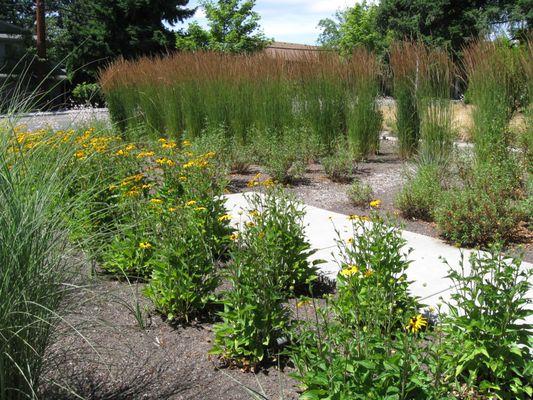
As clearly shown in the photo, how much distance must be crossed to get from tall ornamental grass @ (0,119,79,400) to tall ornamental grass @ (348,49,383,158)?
787 cm

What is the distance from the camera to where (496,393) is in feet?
9.66

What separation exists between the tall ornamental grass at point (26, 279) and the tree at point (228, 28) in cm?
3705

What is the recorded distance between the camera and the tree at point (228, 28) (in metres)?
39.3

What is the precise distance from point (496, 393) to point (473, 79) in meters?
6.27

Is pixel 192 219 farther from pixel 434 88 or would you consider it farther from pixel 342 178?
pixel 434 88

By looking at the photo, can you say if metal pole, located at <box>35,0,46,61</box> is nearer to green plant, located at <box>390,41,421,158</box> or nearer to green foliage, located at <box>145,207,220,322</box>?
green plant, located at <box>390,41,421,158</box>

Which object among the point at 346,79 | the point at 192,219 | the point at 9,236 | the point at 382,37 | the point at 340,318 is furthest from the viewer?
the point at 382,37

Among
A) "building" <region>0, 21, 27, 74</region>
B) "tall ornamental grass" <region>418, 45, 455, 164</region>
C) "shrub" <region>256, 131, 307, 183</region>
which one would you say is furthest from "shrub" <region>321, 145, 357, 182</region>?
"building" <region>0, 21, 27, 74</region>

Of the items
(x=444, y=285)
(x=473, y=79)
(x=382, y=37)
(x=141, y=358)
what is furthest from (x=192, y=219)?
(x=382, y=37)

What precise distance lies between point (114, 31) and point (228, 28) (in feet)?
25.0

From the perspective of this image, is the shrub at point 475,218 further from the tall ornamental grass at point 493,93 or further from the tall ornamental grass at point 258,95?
the tall ornamental grass at point 258,95

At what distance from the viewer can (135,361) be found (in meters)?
3.70

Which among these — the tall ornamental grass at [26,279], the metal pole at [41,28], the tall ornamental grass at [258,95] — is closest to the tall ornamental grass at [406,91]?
the tall ornamental grass at [258,95]

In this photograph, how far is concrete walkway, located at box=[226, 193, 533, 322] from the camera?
182 inches
